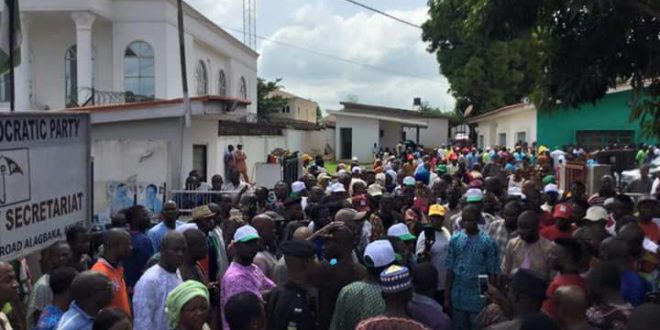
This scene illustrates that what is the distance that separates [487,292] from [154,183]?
33.2ft

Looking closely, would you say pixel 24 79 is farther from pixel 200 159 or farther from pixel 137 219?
pixel 137 219

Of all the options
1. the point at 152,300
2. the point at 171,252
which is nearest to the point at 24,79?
the point at 171,252

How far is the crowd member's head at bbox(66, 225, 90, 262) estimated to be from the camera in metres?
6.35

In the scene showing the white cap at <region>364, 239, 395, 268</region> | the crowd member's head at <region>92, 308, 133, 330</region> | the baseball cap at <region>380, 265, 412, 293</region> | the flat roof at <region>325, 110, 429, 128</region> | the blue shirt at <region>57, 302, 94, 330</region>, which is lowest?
the blue shirt at <region>57, 302, 94, 330</region>

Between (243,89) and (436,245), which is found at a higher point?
(243,89)

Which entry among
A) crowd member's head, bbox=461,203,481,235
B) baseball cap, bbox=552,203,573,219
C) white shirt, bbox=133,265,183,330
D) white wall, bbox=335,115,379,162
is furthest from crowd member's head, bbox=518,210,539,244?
white wall, bbox=335,115,379,162

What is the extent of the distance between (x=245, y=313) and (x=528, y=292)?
177 centimetres

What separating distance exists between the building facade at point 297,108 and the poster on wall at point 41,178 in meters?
59.1

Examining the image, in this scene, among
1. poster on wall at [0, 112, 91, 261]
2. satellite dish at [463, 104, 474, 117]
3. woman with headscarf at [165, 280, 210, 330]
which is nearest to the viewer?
woman with headscarf at [165, 280, 210, 330]

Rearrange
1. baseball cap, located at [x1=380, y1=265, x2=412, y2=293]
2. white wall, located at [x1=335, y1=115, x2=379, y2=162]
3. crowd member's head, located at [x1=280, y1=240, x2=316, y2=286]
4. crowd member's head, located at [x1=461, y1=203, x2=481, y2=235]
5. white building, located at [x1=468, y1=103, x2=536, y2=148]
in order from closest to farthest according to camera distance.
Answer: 1. baseball cap, located at [x1=380, y1=265, x2=412, y2=293]
2. crowd member's head, located at [x1=280, y1=240, x2=316, y2=286]
3. crowd member's head, located at [x1=461, y1=203, x2=481, y2=235]
4. white building, located at [x1=468, y1=103, x2=536, y2=148]
5. white wall, located at [x1=335, y1=115, x2=379, y2=162]

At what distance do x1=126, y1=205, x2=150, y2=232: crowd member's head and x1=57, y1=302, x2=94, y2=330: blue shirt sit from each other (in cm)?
301

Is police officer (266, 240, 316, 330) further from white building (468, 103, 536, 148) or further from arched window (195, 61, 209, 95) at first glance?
arched window (195, 61, 209, 95)

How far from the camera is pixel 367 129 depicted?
44.6 metres

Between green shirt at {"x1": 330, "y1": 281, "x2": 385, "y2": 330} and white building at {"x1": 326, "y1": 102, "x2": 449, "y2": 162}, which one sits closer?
green shirt at {"x1": 330, "y1": 281, "x2": 385, "y2": 330}
